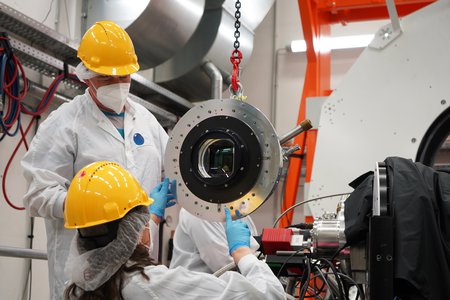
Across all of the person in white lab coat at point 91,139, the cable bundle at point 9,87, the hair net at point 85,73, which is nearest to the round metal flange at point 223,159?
the person in white lab coat at point 91,139

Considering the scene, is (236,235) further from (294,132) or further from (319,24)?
(319,24)

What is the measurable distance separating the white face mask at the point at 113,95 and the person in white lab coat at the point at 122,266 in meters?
0.75

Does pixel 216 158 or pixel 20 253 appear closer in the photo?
pixel 216 158

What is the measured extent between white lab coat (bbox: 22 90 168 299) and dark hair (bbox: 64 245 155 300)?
66 centimetres

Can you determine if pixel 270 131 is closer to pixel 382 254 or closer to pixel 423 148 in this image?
pixel 382 254

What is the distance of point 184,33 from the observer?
15.0 ft

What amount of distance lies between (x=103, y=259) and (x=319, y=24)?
3.18 metres

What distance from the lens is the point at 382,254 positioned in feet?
4.62

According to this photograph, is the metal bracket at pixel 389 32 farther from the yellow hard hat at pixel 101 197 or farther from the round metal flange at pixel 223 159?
the yellow hard hat at pixel 101 197

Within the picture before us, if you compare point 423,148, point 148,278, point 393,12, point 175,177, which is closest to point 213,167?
point 175,177

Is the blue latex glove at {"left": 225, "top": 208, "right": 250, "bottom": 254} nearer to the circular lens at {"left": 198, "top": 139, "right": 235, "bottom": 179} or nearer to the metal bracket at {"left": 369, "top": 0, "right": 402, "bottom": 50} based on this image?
Answer: the circular lens at {"left": 198, "top": 139, "right": 235, "bottom": 179}

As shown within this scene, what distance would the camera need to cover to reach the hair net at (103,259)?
59.2 inches

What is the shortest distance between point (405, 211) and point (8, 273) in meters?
2.72

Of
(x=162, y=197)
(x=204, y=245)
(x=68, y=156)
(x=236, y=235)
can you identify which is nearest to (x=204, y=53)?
(x=68, y=156)
